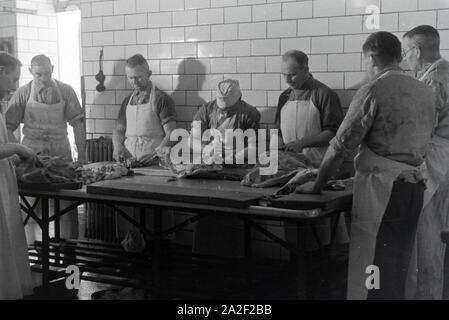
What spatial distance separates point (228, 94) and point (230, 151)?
0.50 meters

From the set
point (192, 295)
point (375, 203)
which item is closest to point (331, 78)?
point (375, 203)

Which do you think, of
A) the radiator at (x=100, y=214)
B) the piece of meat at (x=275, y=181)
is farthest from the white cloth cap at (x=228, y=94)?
the radiator at (x=100, y=214)

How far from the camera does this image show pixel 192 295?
13.9 feet

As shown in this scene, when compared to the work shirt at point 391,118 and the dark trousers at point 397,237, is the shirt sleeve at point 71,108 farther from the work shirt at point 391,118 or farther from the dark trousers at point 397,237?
the dark trousers at point 397,237

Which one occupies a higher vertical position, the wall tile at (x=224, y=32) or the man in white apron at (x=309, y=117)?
the wall tile at (x=224, y=32)

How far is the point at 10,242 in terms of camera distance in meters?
4.11

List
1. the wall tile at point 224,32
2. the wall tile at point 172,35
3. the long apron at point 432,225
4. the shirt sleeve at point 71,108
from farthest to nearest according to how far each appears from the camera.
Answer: the wall tile at point 172,35 < the shirt sleeve at point 71,108 < the wall tile at point 224,32 < the long apron at point 432,225

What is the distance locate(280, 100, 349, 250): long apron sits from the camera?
188 inches

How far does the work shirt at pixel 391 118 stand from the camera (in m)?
3.45

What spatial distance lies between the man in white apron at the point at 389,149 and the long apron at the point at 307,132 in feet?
3.71

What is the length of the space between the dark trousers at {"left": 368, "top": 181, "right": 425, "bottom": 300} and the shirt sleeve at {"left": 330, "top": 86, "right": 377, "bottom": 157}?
1.11ft

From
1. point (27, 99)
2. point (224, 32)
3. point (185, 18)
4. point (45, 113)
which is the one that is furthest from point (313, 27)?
point (27, 99)

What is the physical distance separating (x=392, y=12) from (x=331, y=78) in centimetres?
69

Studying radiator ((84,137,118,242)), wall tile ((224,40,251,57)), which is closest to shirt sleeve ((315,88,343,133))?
wall tile ((224,40,251,57))
